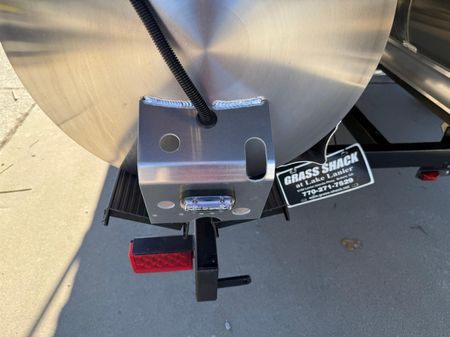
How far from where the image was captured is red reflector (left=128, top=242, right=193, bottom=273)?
1.07 meters

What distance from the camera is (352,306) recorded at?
60.3 inches

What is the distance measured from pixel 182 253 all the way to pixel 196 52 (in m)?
0.62

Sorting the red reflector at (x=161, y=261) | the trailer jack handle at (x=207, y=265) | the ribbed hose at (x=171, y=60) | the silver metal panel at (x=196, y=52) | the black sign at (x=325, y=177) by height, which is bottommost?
the trailer jack handle at (x=207, y=265)

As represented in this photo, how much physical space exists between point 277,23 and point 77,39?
35 centimetres

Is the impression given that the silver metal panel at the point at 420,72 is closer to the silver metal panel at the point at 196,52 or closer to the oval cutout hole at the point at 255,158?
the silver metal panel at the point at 196,52

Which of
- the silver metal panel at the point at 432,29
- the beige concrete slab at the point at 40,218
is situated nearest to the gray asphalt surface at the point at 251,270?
the beige concrete slab at the point at 40,218

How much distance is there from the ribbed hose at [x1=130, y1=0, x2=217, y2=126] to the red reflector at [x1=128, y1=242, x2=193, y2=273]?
52cm

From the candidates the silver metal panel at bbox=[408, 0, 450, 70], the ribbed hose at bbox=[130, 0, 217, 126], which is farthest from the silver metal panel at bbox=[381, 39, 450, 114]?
the ribbed hose at bbox=[130, 0, 217, 126]

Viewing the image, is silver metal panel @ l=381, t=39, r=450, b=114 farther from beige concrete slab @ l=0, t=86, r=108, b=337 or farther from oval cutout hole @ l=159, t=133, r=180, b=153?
beige concrete slab @ l=0, t=86, r=108, b=337

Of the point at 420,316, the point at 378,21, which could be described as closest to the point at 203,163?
the point at 378,21

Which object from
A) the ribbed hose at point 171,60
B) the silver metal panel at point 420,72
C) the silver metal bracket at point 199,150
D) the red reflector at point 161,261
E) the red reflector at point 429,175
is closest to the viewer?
the ribbed hose at point 171,60

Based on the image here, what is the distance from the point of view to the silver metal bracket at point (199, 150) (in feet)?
2.25

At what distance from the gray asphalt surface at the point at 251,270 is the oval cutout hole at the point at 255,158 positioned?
0.91 metres

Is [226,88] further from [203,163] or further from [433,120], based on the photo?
[433,120]
